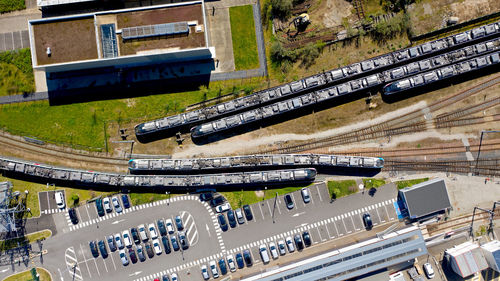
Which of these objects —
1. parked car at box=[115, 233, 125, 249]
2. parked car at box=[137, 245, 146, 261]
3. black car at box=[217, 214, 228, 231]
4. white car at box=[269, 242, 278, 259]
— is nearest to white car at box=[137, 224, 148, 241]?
parked car at box=[137, 245, 146, 261]

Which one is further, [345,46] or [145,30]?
[345,46]

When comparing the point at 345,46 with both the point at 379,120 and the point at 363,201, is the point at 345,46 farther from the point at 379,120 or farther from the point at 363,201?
the point at 363,201

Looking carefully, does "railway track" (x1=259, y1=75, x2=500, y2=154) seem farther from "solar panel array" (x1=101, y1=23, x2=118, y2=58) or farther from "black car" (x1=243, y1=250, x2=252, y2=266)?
"solar panel array" (x1=101, y1=23, x2=118, y2=58)

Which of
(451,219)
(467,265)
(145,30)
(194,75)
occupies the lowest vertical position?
(467,265)

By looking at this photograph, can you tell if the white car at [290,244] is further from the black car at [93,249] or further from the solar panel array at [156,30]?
the solar panel array at [156,30]

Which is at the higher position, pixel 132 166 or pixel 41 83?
pixel 41 83

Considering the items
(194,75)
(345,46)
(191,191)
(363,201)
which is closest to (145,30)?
(194,75)
